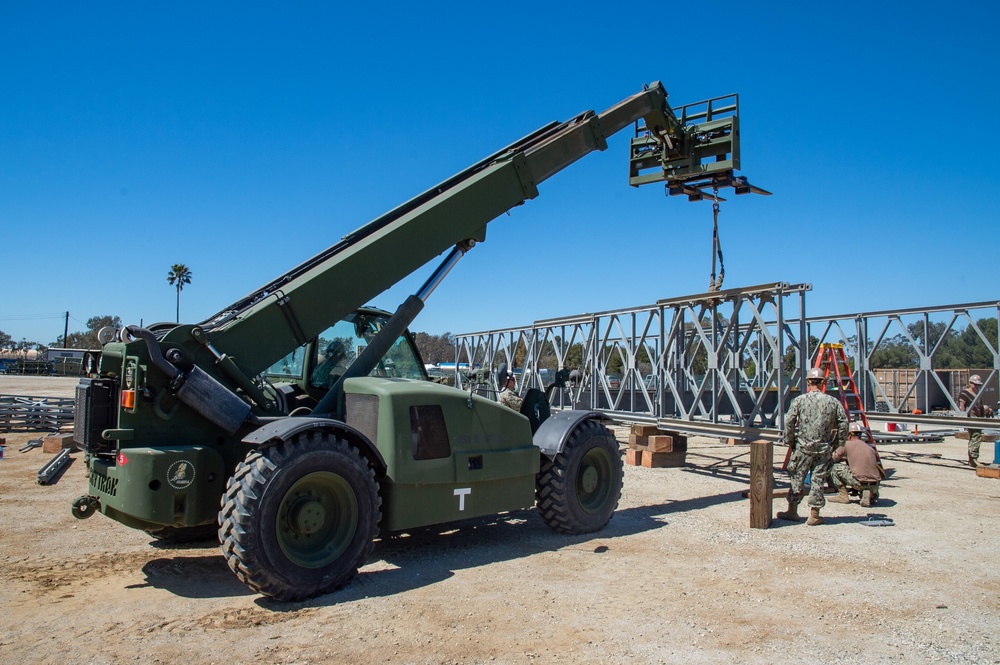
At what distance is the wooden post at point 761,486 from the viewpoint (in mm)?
8047

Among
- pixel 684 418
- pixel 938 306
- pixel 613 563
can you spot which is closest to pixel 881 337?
pixel 938 306

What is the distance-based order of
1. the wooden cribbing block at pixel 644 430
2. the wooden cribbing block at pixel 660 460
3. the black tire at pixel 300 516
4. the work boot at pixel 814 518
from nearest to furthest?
the black tire at pixel 300 516 → the work boot at pixel 814 518 → the wooden cribbing block at pixel 660 460 → the wooden cribbing block at pixel 644 430

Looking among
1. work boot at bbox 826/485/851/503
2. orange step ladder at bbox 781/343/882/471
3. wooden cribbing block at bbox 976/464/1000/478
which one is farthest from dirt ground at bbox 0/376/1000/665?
wooden cribbing block at bbox 976/464/1000/478

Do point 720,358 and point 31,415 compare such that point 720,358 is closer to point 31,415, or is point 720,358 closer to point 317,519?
point 317,519

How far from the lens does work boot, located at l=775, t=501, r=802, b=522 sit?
27.9 feet

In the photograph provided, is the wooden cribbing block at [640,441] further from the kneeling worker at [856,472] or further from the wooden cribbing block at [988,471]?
the wooden cribbing block at [988,471]

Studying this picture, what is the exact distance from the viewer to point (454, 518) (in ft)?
20.4

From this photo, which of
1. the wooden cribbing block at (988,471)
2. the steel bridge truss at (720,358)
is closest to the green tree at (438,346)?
the steel bridge truss at (720,358)

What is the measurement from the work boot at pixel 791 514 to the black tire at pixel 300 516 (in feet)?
18.1

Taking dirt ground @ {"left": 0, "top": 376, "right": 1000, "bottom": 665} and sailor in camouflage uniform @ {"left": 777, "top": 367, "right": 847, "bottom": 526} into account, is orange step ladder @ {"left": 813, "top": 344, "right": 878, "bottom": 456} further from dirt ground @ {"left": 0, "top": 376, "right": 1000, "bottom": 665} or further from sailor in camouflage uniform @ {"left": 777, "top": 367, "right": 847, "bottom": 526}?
dirt ground @ {"left": 0, "top": 376, "right": 1000, "bottom": 665}

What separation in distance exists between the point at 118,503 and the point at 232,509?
95 cm

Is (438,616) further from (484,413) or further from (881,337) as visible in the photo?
(881,337)

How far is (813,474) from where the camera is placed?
8.48 meters

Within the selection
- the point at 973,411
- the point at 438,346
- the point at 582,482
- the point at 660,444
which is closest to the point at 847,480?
the point at 660,444
